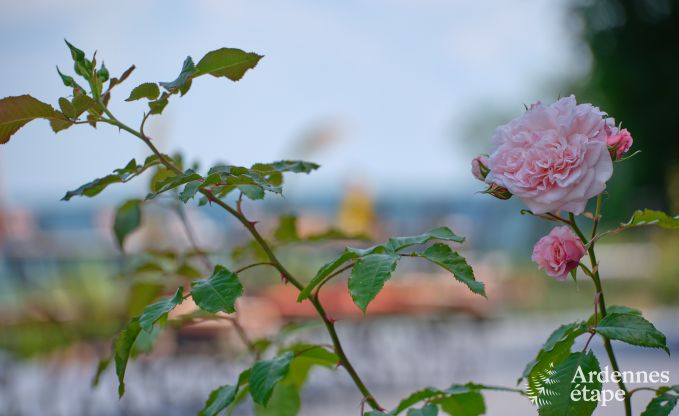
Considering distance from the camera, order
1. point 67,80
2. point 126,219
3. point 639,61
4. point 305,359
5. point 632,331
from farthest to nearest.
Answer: point 639,61, point 126,219, point 305,359, point 67,80, point 632,331

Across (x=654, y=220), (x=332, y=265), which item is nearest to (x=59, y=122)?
(x=332, y=265)

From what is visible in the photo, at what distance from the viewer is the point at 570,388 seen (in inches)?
23.8

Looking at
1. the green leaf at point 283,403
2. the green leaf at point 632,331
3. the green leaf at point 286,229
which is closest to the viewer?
the green leaf at point 632,331

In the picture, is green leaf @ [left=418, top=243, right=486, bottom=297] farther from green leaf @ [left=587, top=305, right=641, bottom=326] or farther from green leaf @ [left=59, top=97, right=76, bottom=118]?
green leaf @ [left=59, top=97, right=76, bottom=118]

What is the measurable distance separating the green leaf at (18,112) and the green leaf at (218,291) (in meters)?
0.19

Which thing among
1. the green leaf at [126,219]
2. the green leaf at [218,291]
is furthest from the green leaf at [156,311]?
the green leaf at [126,219]

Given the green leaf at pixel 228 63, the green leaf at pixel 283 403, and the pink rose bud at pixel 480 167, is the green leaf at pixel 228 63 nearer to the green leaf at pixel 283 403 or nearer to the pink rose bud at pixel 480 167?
the pink rose bud at pixel 480 167

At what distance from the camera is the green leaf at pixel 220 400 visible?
2.27ft

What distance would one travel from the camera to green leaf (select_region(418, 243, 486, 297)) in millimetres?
601

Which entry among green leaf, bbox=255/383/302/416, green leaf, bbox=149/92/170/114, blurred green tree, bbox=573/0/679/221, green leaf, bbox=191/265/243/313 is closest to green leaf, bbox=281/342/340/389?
green leaf, bbox=255/383/302/416

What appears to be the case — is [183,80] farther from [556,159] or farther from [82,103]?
[556,159]

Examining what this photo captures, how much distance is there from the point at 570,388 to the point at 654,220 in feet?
0.48

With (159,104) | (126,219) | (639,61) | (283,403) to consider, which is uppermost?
(159,104)

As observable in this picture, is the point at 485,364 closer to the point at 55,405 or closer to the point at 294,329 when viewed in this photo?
the point at 55,405
